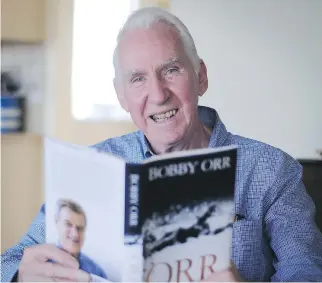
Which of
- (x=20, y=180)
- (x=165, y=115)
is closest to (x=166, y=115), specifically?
(x=165, y=115)

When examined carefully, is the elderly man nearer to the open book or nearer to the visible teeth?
the visible teeth

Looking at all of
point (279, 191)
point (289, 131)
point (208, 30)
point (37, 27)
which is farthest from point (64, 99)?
point (279, 191)

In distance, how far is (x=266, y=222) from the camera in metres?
1.06

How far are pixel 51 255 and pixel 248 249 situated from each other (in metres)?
0.38

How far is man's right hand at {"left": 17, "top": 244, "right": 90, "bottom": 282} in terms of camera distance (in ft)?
2.66

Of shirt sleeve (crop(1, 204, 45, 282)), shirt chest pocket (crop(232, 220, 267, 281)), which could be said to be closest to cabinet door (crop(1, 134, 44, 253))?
shirt sleeve (crop(1, 204, 45, 282))

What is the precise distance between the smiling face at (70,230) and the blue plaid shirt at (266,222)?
0.20 meters

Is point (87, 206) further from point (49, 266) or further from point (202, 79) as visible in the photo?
point (202, 79)

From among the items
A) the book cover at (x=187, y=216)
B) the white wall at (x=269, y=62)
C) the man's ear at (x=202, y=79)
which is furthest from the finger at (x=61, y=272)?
the white wall at (x=269, y=62)

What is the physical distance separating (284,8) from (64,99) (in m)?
0.66

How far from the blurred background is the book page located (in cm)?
47

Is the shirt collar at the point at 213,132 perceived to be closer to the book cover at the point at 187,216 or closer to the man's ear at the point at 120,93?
the man's ear at the point at 120,93

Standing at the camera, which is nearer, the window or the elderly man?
the elderly man

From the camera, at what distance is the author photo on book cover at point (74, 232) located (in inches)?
31.0
